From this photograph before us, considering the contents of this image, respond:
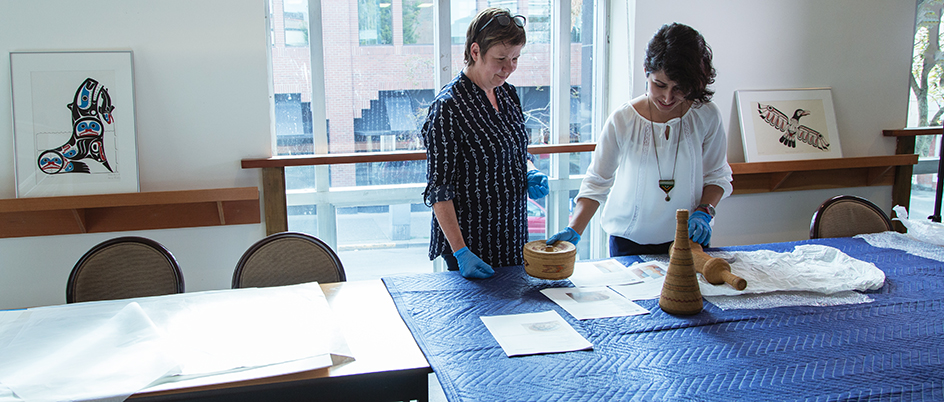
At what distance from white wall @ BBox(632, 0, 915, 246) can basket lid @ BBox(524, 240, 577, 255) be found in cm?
178

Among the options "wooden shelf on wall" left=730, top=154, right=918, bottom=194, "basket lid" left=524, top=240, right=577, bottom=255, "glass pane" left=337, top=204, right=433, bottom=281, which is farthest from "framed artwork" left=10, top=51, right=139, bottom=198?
"wooden shelf on wall" left=730, top=154, right=918, bottom=194

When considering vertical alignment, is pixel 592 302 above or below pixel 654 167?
below

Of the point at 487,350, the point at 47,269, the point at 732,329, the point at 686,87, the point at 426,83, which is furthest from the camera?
the point at 426,83

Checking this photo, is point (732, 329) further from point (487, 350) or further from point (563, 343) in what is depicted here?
point (487, 350)

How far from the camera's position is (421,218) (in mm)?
3242

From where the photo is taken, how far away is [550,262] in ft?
5.31

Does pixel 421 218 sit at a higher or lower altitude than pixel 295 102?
lower

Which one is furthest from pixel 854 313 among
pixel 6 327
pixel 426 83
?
pixel 426 83

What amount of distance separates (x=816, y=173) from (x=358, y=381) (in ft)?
10.9

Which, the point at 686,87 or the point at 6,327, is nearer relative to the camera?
the point at 6,327

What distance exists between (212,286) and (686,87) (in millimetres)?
2285

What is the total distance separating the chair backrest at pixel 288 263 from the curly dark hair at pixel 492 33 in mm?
807

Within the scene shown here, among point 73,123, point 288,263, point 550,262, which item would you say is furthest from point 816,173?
point 73,123

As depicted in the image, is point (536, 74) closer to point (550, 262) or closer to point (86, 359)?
point (550, 262)
